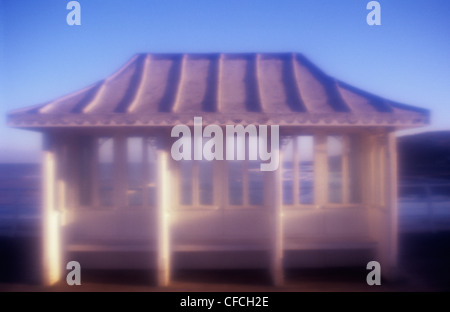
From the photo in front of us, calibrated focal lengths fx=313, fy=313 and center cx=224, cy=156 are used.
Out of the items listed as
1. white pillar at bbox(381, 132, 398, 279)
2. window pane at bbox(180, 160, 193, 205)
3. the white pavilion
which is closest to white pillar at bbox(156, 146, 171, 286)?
the white pavilion

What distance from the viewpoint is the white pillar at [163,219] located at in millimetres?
5738

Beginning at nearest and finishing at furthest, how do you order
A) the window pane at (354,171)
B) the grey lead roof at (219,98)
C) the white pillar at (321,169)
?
the grey lead roof at (219,98)
the white pillar at (321,169)
the window pane at (354,171)

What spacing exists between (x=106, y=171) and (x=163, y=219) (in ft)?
6.81

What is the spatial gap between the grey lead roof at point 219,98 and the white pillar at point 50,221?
779mm

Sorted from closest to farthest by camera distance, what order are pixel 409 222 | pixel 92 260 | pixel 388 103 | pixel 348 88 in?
pixel 388 103 → pixel 348 88 → pixel 92 260 → pixel 409 222

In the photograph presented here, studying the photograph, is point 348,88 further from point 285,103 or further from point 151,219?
point 151,219

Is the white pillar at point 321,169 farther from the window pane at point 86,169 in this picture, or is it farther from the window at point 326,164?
the window pane at point 86,169

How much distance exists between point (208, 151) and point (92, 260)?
3.53 m

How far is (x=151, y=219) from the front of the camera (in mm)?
6609

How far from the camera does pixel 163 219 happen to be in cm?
577

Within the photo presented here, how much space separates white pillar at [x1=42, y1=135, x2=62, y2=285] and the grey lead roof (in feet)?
2.56

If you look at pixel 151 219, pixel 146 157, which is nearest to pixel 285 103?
pixel 146 157

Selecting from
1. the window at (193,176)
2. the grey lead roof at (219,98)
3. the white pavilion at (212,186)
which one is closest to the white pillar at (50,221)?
the white pavilion at (212,186)

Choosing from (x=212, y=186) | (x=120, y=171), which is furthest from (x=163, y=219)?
(x=120, y=171)
